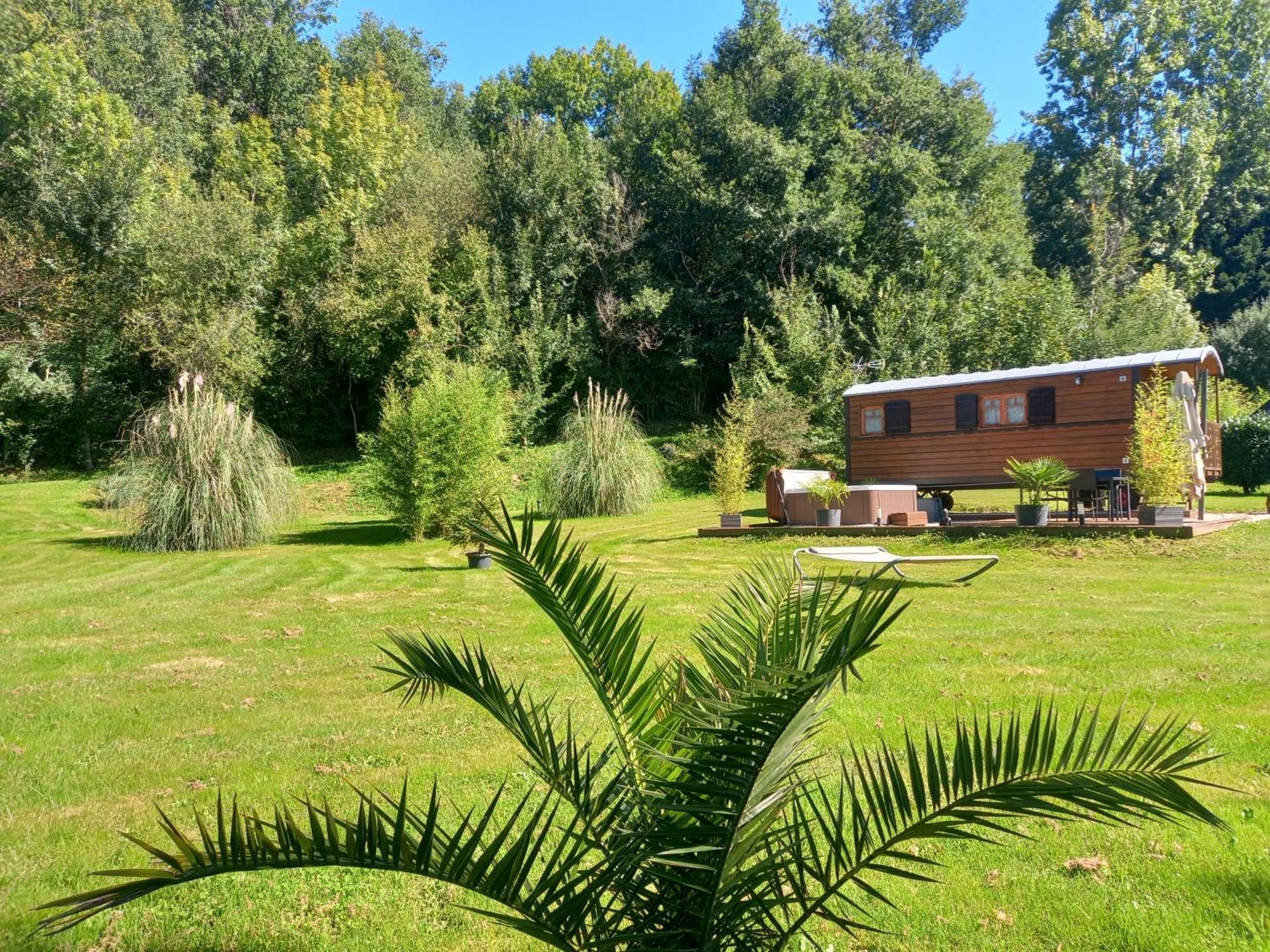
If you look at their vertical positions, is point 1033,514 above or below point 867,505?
below

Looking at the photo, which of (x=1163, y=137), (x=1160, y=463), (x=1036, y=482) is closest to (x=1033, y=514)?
(x=1036, y=482)

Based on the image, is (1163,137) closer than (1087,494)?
No

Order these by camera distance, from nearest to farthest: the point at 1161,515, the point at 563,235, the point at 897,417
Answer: the point at 1161,515, the point at 897,417, the point at 563,235

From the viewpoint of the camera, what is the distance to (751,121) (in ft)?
85.8

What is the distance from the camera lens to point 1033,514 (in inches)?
444

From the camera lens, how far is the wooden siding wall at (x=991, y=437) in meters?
13.7

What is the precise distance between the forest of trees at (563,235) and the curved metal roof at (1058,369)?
522cm

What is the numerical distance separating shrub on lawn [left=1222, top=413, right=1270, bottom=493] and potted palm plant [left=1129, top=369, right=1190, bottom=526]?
23.9ft

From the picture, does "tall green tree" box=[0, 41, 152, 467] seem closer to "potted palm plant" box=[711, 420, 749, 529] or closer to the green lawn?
the green lawn

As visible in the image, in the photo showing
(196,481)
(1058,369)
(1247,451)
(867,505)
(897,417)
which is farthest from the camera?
(1247,451)

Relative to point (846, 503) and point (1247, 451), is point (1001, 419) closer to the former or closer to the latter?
point (846, 503)

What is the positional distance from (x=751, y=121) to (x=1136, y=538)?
1953 cm

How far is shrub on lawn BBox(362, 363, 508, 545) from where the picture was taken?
495 inches

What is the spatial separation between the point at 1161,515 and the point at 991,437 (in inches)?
181
